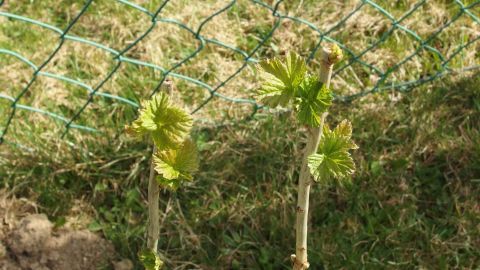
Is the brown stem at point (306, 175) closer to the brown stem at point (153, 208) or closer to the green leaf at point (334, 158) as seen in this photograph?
the green leaf at point (334, 158)

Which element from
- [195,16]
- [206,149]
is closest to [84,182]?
[206,149]

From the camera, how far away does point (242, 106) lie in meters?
2.44

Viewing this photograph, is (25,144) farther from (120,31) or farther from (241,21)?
(241,21)

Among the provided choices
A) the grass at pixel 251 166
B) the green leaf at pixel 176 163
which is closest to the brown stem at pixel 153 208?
the green leaf at pixel 176 163

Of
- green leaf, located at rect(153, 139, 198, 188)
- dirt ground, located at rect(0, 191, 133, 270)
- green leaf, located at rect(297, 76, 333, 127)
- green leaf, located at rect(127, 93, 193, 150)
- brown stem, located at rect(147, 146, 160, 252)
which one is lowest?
dirt ground, located at rect(0, 191, 133, 270)

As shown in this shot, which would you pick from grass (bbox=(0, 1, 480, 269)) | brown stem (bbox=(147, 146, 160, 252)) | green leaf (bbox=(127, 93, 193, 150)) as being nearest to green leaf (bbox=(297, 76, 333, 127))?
green leaf (bbox=(127, 93, 193, 150))

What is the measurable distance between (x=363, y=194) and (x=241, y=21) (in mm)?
868

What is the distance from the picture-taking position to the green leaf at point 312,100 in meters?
0.91

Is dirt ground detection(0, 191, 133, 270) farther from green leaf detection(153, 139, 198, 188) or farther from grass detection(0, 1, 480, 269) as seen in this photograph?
green leaf detection(153, 139, 198, 188)

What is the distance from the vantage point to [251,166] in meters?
2.30

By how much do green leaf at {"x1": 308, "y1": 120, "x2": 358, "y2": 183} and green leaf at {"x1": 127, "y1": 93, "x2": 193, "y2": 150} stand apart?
18 centimetres

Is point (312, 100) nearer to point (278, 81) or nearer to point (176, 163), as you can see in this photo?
point (278, 81)

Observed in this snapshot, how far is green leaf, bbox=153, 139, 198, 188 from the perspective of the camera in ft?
3.19

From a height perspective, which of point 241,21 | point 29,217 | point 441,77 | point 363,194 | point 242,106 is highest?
point 241,21
